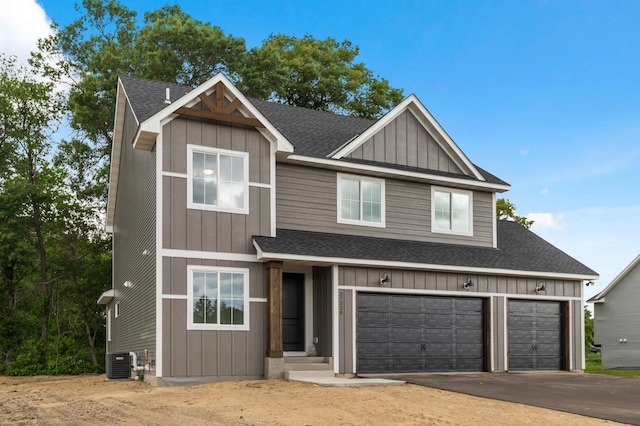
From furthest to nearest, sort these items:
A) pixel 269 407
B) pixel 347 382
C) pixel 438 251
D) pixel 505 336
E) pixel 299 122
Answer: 1. pixel 299 122
2. pixel 505 336
3. pixel 438 251
4. pixel 347 382
5. pixel 269 407

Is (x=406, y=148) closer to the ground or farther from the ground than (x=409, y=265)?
farther from the ground

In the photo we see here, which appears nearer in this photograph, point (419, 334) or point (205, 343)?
point (205, 343)

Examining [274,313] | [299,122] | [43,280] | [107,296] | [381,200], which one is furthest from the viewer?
[43,280]

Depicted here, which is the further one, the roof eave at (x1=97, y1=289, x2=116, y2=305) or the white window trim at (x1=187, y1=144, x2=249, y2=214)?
the roof eave at (x1=97, y1=289, x2=116, y2=305)

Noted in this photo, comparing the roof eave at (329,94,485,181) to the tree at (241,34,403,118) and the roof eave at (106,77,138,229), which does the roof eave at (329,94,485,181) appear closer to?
the roof eave at (106,77,138,229)

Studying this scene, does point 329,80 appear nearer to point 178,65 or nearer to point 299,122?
point 178,65

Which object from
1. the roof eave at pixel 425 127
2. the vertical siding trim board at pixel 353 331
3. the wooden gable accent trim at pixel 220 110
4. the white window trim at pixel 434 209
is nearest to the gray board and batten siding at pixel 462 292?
the vertical siding trim board at pixel 353 331

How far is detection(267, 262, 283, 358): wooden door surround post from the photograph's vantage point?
15.8 meters

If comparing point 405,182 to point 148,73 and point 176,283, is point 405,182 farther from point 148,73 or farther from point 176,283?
point 148,73

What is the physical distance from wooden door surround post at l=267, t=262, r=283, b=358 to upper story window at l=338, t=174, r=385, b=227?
3252 mm

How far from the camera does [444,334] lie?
61.5 feet

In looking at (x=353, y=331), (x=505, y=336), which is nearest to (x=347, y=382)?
(x=353, y=331)

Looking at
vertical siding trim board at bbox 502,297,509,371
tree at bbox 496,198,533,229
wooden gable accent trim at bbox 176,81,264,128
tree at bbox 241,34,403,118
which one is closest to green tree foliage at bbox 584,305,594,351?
tree at bbox 496,198,533,229

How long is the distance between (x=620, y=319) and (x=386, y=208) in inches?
644
